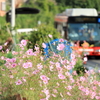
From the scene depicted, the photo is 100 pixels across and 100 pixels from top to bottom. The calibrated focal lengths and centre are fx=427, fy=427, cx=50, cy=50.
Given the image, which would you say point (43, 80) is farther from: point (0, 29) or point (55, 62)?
point (0, 29)

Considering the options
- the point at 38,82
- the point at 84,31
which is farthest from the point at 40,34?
the point at 84,31

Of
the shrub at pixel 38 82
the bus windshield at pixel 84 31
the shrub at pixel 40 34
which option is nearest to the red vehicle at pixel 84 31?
the bus windshield at pixel 84 31

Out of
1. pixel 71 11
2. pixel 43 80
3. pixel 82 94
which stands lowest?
pixel 71 11

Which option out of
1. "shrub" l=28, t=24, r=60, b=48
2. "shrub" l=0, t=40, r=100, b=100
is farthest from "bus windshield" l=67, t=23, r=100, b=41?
"shrub" l=0, t=40, r=100, b=100

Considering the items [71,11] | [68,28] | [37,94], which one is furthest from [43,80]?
[71,11]

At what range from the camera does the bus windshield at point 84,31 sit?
24.1m

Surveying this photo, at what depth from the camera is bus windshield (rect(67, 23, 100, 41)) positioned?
24125 mm

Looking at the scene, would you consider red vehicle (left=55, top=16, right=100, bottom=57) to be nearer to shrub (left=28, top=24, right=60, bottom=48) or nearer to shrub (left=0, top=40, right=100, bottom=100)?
shrub (left=28, top=24, right=60, bottom=48)

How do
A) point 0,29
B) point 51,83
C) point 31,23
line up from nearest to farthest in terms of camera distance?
1. point 51,83
2. point 0,29
3. point 31,23

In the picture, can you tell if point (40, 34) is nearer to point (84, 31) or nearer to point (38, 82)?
point (38, 82)

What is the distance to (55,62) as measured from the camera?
22.9 feet

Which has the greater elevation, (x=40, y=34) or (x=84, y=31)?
(x=40, y=34)

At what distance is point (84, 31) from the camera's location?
961 inches

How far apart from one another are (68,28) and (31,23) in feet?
104
